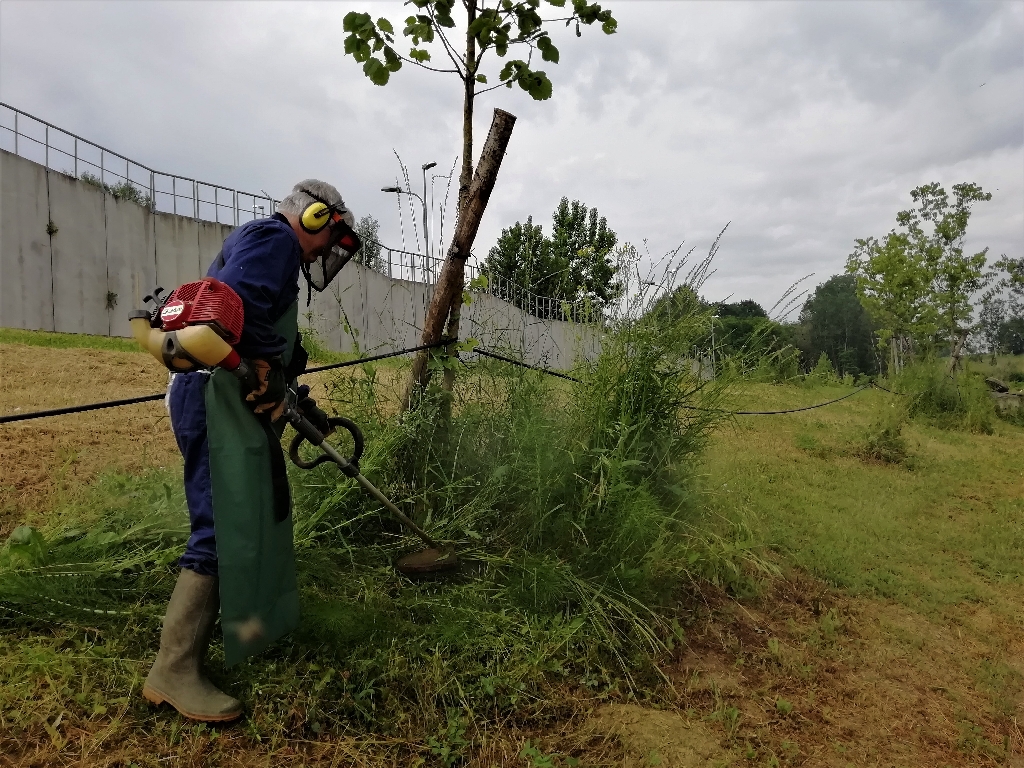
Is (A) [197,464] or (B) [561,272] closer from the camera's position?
(A) [197,464]

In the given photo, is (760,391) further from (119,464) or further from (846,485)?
(119,464)

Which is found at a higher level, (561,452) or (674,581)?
(561,452)

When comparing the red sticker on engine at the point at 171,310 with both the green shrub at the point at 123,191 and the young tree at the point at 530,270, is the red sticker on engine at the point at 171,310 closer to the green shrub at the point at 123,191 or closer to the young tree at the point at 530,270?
the young tree at the point at 530,270

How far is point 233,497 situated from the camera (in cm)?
224

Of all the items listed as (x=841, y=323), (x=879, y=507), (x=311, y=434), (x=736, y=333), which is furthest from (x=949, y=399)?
(x=841, y=323)

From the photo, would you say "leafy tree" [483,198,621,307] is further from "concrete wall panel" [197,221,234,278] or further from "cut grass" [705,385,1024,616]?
"concrete wall panel" [197,221,234,278]

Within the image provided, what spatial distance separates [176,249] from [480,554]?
15.1 m

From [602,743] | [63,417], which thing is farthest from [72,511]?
[602,743]

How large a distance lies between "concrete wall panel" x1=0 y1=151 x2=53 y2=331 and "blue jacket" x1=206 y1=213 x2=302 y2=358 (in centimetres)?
1239

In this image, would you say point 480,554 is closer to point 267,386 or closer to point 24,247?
point 267,386

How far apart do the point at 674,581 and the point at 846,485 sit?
397cm

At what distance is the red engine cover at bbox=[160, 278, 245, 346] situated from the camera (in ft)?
6.79

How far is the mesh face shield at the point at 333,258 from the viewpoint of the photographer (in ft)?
8.92

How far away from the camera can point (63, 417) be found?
16.3ft
